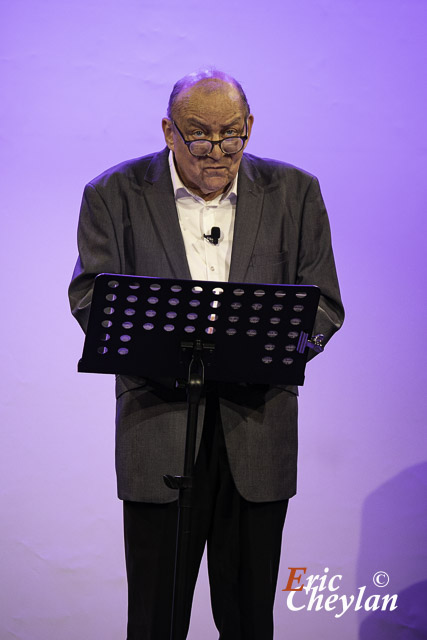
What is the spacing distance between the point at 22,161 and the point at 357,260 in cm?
146

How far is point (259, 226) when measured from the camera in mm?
2416

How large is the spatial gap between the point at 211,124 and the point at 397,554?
2127mm

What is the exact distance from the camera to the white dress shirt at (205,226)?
2.39m

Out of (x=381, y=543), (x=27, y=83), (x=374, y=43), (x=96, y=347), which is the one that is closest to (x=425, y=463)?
(x=381, y=543)

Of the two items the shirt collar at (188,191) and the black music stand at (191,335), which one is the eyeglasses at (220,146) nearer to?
the shirt collar at (188,191)

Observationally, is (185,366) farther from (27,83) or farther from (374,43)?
(374,43)

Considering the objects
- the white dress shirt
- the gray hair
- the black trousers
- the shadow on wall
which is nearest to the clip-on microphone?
the white dress shirt

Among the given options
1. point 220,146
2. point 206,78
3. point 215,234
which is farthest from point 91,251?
point 206,78

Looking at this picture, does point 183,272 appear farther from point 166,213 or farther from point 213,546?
point 213,546

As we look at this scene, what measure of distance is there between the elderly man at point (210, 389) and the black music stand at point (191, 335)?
26 centimetres

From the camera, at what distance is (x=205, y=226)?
2.43 meters

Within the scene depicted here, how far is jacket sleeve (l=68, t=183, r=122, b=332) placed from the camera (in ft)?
7.55

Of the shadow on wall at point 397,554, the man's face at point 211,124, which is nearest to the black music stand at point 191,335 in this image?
the man's face at point 211,124

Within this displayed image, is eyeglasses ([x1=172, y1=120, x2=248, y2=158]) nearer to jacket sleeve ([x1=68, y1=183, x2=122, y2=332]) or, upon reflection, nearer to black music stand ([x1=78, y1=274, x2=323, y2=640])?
jacket sleeve ([x1=68, y1=183, x2=122, y2=332])
